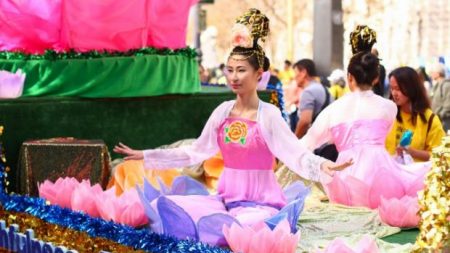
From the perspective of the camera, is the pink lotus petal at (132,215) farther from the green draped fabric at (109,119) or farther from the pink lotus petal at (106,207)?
the green draped fabric at (109,119)

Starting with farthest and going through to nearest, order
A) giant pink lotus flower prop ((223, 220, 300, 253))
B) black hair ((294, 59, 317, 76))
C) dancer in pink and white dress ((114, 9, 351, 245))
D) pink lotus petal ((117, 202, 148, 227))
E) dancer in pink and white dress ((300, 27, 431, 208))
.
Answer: black hair ((294, 59, 317, 76))
dancer in pink and white dress ((300, 27, 431, 208))
pink lotus petal ((117, 202, 148, 227))
dancer in pink and white dress ((114, 9, 351, 245))
giant pink lotus flower prop ((223, 220, 300, 253))

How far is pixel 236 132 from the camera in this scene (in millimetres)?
4441

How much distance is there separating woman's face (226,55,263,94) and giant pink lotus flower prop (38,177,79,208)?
3.85ft

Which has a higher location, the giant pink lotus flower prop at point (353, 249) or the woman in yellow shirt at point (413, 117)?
the woman in yellow shirt at point (413, 117)

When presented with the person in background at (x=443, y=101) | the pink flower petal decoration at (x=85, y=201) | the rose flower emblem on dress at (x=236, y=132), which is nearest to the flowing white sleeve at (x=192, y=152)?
the rose flower emblem on dress at (x=236, y=132)

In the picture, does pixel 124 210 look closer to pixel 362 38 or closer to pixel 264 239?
pixel 264 239

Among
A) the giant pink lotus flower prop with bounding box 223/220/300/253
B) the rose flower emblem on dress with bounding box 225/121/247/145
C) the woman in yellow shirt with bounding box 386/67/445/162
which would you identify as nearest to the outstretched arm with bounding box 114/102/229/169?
the rose flower emblem on dress with bounding box 225/121/247/145

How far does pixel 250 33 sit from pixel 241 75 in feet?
0.90

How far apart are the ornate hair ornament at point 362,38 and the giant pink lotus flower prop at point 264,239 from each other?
2040 millimetres

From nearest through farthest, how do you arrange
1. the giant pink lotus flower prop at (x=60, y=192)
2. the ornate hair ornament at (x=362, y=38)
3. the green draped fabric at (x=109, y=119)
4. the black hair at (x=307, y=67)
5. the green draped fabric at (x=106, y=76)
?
the giant pink lotus flower prop at (x=60, y=192) < the ornate hair ornament at (x=362, y=38) < the green draped fabric at (x=109, y=119) < the green draped fabric at (x=106, y=76) < the black hair at (x=307, y=67)

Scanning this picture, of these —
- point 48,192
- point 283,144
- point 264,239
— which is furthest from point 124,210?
point 264,239

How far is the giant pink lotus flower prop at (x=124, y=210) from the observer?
14.9 ft

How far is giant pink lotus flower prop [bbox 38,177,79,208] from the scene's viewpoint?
4.99m

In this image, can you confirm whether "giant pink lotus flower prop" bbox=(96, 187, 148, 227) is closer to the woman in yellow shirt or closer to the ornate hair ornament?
the ornate hair ornament
